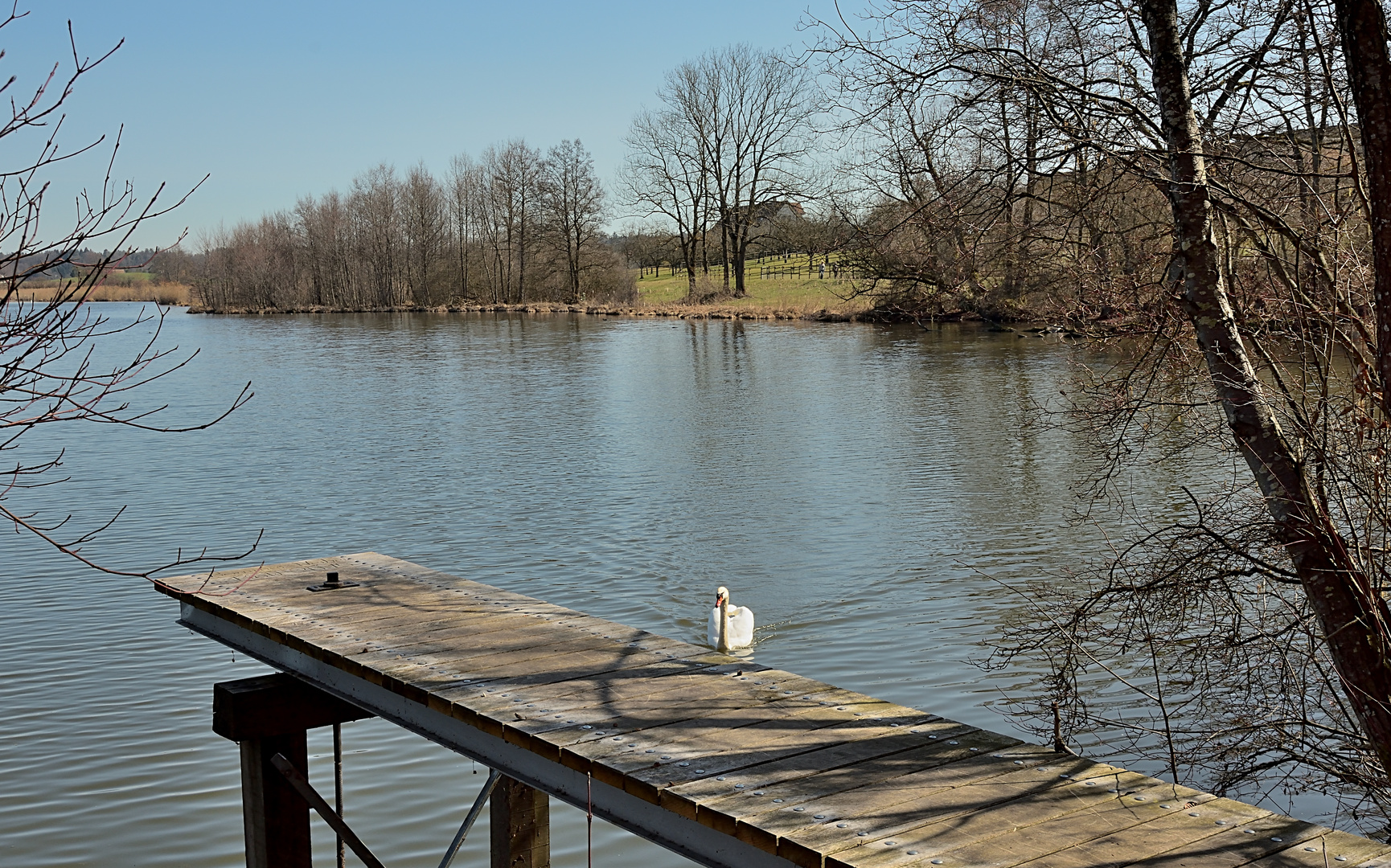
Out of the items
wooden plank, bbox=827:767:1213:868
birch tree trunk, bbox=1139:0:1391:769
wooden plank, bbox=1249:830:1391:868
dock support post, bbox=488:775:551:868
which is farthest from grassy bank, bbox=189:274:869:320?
wooden plank, bbox=1249:830:1391:868

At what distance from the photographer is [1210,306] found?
5.12 metres

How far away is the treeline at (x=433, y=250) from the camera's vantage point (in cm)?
6606

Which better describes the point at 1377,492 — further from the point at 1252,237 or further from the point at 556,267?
the point at 556,267

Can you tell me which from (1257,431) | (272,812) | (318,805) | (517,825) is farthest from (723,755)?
(1257,431)

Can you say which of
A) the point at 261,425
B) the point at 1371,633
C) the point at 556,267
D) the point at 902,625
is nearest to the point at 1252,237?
the point at 1371,633

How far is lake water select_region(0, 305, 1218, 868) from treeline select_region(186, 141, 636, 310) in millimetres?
40103

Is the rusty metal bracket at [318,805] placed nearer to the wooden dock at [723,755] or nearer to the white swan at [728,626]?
the wooden dock at [723,755]

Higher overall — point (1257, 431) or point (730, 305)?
point (730, 305)

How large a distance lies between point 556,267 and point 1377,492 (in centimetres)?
6436

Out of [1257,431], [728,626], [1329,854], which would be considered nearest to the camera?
[1329,854]

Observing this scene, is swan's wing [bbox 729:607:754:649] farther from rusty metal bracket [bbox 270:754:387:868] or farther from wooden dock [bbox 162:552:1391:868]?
rusty metal bracket [bbox 270:754:387:868]

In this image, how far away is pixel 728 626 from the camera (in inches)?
336

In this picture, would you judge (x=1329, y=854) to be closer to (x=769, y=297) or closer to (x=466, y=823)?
(x=466, y=823)

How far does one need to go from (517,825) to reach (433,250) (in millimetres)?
70277
